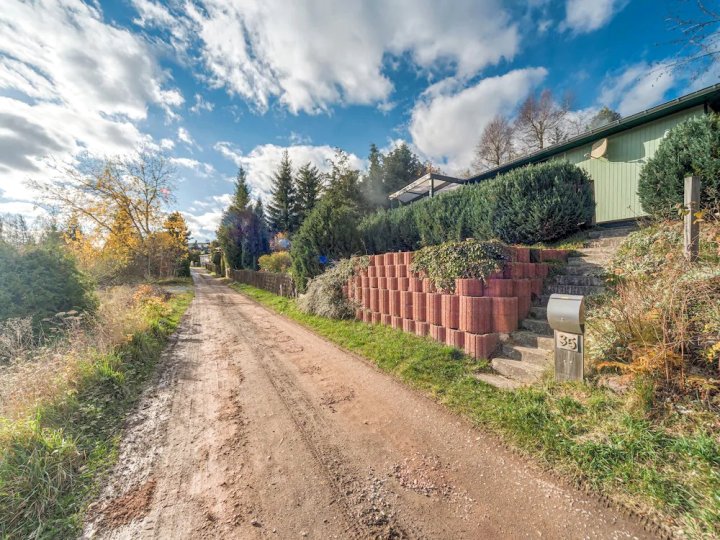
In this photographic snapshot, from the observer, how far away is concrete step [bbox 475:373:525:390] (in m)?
3.20

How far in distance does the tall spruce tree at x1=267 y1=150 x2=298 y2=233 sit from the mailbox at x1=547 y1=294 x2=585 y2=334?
1006 inches

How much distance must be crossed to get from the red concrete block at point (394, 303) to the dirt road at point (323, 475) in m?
2.03

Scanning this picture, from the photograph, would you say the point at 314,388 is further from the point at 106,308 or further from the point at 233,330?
the point at 106,308

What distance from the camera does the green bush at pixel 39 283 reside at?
4.90 m

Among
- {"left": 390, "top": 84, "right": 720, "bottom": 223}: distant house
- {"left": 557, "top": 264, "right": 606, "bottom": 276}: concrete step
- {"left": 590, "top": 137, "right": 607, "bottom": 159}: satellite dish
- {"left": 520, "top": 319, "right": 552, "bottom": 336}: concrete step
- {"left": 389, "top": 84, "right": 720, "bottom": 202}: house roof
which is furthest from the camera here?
{"left": 590, "top": 137, "right": 607, "bottom": 159}: satellite dish

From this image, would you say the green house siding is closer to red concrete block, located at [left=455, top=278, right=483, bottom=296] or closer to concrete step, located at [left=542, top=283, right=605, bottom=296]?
concrete step, located at [left=542, top=283, right=605, bottom=296]

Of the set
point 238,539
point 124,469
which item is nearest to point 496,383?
point 238,539

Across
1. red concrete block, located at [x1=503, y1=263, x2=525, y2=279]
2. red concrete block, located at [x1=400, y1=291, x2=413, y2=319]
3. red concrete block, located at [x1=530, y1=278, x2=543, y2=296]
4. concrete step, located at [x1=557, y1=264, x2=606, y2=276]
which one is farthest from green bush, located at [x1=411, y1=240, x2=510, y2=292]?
concrete step, located at [x1=557, y1=264, x2=606, y2=276]

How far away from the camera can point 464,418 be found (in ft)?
9.18

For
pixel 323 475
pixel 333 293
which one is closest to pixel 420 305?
pixel 333 293

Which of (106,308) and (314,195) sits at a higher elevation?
(314,195)

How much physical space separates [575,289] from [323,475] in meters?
4.57

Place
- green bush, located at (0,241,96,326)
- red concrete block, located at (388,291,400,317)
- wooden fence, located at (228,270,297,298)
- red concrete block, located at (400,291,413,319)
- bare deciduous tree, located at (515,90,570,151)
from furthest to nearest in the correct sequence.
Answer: bare deciduous tree, located at (515,90,570,151) → wooden fence, located at (228,270,297,298) → red concrete block, located at (388,291,400,317) → red concrete block, located at (400,291,413,319) → green bush, located at (0,241,96,326)

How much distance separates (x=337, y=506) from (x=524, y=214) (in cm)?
744
